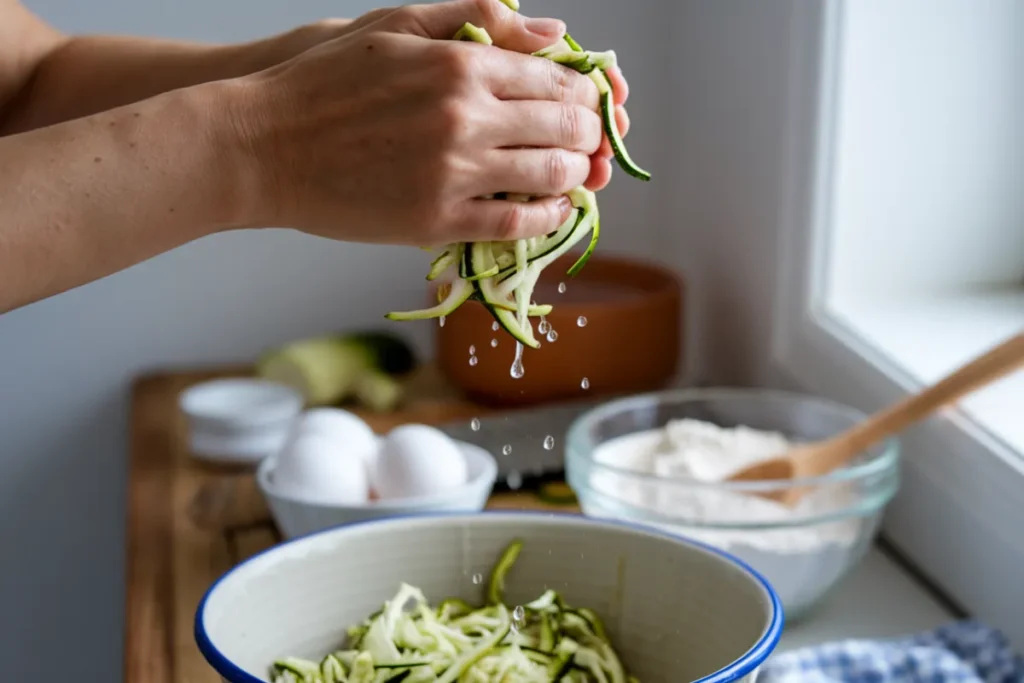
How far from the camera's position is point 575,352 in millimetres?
1429

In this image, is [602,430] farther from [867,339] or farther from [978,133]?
[978,133]

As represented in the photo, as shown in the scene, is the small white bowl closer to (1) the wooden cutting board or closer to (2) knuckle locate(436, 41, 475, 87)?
(1) the wooden cutting board

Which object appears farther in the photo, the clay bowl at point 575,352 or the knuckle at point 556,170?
the clay bowl at point 575,352

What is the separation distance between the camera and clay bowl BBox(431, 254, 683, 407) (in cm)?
142

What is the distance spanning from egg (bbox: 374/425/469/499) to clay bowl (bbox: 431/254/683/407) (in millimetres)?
316

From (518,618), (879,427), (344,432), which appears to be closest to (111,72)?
(344,432)

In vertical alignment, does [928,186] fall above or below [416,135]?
below

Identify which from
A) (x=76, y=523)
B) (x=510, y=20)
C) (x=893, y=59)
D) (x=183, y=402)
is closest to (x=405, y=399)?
(x=183, y=402)

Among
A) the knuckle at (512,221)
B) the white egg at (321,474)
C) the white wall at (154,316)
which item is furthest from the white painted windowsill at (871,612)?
the white wall at (154,316)

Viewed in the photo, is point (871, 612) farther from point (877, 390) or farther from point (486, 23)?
point (486, 23)

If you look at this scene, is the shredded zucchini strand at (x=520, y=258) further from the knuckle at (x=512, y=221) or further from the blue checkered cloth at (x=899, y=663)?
the blue checkered cloth at (x=899, y=663)

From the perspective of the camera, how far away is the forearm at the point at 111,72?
40.0 inches

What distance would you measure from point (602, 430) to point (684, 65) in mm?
644

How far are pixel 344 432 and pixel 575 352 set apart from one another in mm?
380
